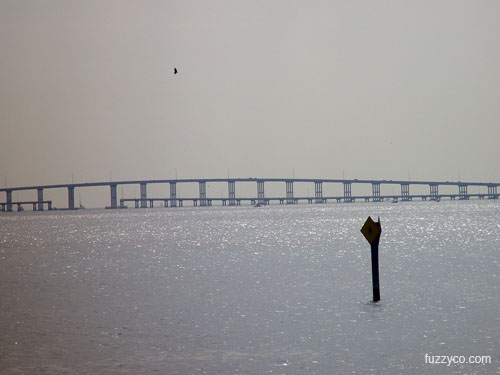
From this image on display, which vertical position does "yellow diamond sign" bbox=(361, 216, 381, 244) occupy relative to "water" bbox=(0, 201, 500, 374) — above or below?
above

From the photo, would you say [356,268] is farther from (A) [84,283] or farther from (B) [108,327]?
(B) [108,327]

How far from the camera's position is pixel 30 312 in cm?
2828

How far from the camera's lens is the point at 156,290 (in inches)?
1378

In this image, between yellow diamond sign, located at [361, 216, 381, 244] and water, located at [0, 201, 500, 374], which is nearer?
water, located at [0, 201, 500, 374]

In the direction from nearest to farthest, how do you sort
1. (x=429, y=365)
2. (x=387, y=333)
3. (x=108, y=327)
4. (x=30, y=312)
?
1. (x=429, y=365)
2. (x=387, y=333)
3. (x=108, y=327)
4. (x=30, y=312)

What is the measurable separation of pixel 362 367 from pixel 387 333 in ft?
14.3

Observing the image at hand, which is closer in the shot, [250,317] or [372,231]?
[250,317]

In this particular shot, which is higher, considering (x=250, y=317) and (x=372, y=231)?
(x=372, y=231)

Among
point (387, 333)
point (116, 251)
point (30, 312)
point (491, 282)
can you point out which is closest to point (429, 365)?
point (387, 333)

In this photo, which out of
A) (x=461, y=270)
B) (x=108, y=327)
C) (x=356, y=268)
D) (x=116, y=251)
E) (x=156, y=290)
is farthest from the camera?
(x=116, y=251)

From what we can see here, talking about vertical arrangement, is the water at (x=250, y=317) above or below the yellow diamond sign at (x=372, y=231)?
below

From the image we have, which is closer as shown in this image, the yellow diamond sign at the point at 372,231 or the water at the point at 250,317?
the water at the point at 250,317

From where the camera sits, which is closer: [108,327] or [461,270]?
[108,327]

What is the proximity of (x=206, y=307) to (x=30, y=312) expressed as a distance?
5866mm
